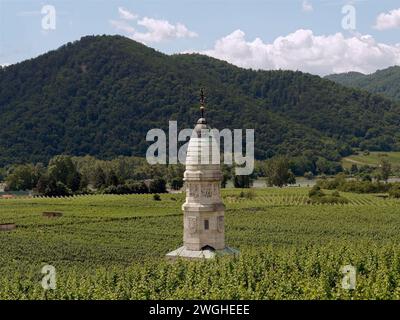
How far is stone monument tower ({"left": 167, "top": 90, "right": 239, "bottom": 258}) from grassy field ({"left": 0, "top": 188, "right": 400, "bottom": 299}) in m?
1.38

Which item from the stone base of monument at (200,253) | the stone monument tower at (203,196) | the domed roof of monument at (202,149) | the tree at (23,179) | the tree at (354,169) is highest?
the domed roof of monument at (202,149)

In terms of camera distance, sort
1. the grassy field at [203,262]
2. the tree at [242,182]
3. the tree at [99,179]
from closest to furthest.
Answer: the grassy field at [203,262] → the tree at [99,179] → the tree at [242,182]

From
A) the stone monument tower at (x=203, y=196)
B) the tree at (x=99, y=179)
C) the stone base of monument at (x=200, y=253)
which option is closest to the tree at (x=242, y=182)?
the tree at (x=99, y=179)

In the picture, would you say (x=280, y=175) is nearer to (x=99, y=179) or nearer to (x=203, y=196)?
(x=99, y=179)

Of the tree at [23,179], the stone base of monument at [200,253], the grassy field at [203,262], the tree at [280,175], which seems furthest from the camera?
the tree at [280,175]

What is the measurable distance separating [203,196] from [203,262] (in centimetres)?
282

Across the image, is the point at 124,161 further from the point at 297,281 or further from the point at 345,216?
the point at 297,281

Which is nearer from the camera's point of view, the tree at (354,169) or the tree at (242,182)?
the tree at (242,182)

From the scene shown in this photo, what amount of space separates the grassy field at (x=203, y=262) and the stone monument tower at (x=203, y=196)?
138cm

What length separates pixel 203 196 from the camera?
30062mm

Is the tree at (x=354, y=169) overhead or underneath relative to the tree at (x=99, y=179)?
underneath

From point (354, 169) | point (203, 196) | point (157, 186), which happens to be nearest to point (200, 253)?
point (203, 196)

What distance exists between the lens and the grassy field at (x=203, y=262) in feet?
102

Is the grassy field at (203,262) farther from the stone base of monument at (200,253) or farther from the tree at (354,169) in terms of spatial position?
the tree at (354,169)
